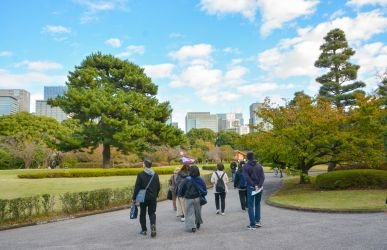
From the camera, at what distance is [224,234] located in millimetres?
7227

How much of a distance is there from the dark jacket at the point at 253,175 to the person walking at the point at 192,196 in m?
1.11

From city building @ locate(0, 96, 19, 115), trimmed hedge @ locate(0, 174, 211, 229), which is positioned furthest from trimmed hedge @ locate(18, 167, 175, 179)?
city building @ locate(0, 96, 19, 115)

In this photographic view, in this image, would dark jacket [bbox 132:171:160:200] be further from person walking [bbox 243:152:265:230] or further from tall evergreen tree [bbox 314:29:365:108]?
tall evergreen tree [bbox 314:29:365:108]

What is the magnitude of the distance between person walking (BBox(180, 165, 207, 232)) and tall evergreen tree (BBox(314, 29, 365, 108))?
939 inches

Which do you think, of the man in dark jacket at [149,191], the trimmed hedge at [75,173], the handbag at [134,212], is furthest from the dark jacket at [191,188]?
the trimmed hedge at [75,173]

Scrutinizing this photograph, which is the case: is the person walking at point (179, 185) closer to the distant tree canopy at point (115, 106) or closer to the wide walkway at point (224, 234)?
the wide walkway at point (224, 234)

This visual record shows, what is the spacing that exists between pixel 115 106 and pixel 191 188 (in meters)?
25.3

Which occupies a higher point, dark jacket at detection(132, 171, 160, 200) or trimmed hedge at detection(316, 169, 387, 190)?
dark jacket at detection(132, 171, 160, 200)

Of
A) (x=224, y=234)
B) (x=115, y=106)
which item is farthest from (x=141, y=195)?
(x=115, y=106)

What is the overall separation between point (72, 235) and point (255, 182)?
452 centimetres

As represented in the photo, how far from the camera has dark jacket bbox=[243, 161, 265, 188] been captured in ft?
26.4

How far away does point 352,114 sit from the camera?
1505 centimetres

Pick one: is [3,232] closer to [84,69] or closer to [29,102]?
[84,69]

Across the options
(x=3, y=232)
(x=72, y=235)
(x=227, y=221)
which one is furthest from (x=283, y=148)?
(x=3, y=232)
